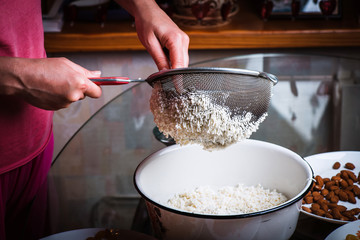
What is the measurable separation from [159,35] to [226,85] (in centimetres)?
25

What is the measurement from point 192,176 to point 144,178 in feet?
0.49

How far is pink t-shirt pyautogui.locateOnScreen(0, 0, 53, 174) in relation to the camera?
807mm

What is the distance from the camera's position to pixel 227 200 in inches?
28.7

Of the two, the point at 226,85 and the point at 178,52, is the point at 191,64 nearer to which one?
the point at 178,52

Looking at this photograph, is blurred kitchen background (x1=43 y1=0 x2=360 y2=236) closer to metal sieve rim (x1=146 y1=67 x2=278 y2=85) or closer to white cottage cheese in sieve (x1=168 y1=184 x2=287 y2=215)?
white cottage cheese in sieve (x1=168 y1=184 x2=287 y2=215)

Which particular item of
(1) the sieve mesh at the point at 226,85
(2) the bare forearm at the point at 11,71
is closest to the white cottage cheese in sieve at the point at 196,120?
(1) the sieve mesh at the point at 226,85

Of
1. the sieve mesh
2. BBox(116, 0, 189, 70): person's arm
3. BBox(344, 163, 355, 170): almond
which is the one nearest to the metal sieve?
the sieve mesh

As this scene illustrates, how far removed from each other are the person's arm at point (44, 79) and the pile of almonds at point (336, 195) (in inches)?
17.0

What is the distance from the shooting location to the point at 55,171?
90 centimetres

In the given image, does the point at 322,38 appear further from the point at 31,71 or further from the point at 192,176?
the point at 31,71

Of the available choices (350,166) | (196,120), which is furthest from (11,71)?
(350,166)

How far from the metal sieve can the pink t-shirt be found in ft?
0.81

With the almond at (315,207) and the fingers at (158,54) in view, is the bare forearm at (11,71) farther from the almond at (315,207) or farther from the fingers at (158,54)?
the almond at (315,207)

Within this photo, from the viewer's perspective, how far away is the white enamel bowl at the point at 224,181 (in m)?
0.57
